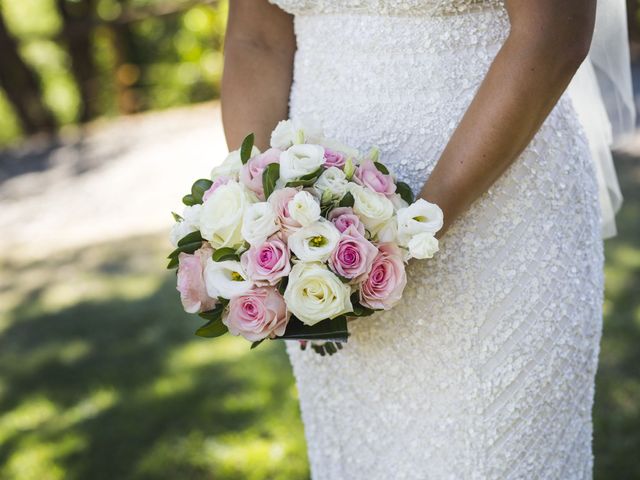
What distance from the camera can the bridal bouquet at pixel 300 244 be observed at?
1495mm

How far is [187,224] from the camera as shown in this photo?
64.9 inches

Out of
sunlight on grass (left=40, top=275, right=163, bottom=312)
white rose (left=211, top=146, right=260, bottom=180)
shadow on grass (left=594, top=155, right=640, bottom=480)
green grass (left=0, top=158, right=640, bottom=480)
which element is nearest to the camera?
white rose (left=211, top=146, right=260, bottom=180)

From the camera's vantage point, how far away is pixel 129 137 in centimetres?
1028

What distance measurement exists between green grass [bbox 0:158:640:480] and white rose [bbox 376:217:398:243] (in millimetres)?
2086

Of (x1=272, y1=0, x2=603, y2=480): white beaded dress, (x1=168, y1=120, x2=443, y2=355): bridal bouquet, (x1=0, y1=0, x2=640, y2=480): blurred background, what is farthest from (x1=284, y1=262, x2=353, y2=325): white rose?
(x1=0, y1=0, x2=640, y2=480): blurred background

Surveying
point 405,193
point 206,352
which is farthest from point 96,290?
point 405,193

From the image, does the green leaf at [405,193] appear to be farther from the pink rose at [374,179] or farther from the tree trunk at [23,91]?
the tree trunk at [23,91]

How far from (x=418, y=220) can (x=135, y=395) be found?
3.04 m

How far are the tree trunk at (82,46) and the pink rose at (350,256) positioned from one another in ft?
34.6

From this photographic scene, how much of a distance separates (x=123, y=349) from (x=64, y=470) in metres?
1.12

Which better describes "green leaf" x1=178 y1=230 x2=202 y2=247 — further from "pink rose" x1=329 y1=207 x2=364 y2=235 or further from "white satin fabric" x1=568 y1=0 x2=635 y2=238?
"white satin fabric" x1=568 y1=0 x2=635 y2=238

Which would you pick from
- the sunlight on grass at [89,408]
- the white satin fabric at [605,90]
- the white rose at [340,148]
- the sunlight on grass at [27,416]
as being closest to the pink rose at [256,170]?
the white rose at [340,148]

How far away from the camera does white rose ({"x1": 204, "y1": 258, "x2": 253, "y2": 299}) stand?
153 centimetres

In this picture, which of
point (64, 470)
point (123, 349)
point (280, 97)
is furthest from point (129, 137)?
point (280, 97)
